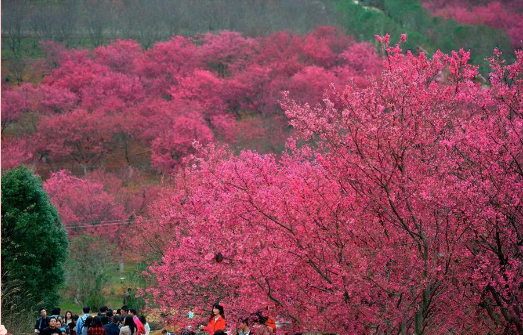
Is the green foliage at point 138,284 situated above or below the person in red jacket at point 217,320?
below

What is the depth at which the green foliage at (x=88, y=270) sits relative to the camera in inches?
967

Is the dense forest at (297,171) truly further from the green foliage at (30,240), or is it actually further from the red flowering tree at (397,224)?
the green foliage at (30,240)

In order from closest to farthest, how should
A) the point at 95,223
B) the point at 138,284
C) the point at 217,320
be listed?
the point at 217,320, the point at 138,284, the point at 95,223

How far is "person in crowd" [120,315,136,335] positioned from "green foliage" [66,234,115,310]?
471 inches

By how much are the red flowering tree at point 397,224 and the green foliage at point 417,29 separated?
3766 centimetres

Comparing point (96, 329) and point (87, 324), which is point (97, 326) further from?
point (87, 324)

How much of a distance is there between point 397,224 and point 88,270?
683 inches

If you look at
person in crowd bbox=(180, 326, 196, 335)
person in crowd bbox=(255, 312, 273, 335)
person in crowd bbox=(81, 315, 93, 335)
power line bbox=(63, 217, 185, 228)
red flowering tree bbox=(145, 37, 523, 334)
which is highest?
red flowering tree bbox=(145, 37, 523, 334)

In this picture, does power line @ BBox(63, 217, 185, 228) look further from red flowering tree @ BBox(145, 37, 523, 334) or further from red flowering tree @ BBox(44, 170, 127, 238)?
red flowering tree @ BBox(145, 37, 523, 334)

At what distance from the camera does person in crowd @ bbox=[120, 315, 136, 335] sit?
1241cm

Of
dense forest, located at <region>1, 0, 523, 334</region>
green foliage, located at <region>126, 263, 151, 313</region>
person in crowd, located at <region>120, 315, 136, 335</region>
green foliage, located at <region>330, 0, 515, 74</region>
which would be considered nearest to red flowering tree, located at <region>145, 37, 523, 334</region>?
dense forest, located at <region>1, 0, 523, 334</region>

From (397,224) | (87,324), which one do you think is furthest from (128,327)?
(397,224)

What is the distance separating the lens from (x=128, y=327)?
40.9 ft

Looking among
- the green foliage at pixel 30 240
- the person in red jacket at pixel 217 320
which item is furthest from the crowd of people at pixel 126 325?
the green foliage at pixel 30 240
